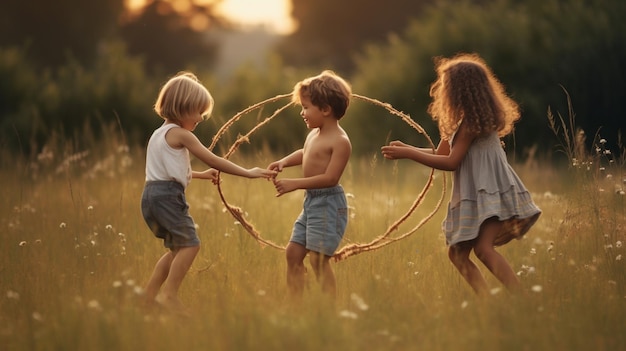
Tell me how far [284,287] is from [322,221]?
61 centimetres

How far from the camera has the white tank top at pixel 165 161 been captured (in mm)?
5293

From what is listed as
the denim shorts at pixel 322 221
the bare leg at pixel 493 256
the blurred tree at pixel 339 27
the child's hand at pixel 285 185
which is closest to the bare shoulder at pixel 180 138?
the child's hand at pixel 285 185

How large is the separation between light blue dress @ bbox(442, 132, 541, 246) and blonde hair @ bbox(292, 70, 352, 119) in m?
0.84

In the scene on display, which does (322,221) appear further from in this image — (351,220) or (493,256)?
(351,220)

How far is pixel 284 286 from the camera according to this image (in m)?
5.71

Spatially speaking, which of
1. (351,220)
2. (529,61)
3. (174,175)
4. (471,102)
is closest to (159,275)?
(174,175)

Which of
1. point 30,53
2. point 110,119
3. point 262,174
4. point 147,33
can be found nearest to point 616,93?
point 110,119

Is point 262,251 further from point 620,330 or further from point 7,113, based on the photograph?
point 7,113

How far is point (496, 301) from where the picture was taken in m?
4.82

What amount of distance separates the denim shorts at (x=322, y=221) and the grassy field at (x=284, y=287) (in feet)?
1.22

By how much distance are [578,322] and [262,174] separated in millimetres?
2044

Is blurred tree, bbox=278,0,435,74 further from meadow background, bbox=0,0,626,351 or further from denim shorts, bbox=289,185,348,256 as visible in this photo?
denim shorts, bbox=289,185,348,256

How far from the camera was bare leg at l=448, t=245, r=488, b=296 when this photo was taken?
5305 mm

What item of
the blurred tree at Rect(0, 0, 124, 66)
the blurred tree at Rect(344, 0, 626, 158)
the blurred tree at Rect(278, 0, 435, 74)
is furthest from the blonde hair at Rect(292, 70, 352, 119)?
the blurred tree at Rect(278, 0, 435, 74)
